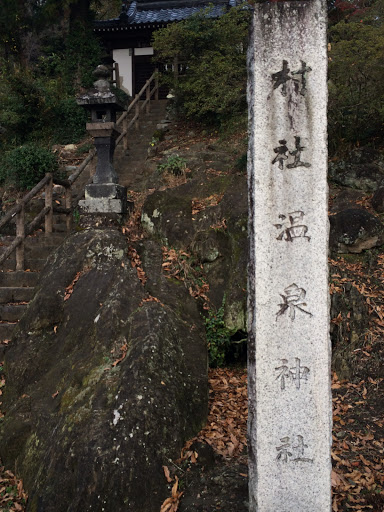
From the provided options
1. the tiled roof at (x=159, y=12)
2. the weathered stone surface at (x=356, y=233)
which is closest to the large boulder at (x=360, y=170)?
the weathered stone surface at (x=356, y=233)

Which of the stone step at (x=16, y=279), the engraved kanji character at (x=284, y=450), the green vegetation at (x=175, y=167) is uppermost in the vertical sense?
the green vegetation at (x=175, y=167)

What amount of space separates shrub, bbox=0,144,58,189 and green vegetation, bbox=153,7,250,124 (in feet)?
14.7

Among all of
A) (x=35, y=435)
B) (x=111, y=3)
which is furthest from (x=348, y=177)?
(x=111, y=3)

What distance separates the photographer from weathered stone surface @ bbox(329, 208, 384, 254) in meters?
6.81

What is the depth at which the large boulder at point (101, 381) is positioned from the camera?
349 cm

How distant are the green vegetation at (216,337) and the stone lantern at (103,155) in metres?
2.14

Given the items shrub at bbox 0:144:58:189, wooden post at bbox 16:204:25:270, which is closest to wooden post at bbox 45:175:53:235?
wooden post at bbox 16:204:25:270

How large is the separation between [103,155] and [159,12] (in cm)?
1628

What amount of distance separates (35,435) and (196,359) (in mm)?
1833

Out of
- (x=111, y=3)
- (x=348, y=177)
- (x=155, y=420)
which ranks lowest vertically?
(x=155, y=420)

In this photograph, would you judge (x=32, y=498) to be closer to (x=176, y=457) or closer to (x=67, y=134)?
(x=176, y=457)

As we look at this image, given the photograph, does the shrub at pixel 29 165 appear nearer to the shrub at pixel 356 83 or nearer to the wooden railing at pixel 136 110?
the wooden railing at pixel 136 110

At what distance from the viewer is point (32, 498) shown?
3.58 meters

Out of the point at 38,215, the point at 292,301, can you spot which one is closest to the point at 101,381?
the point at 292,301
